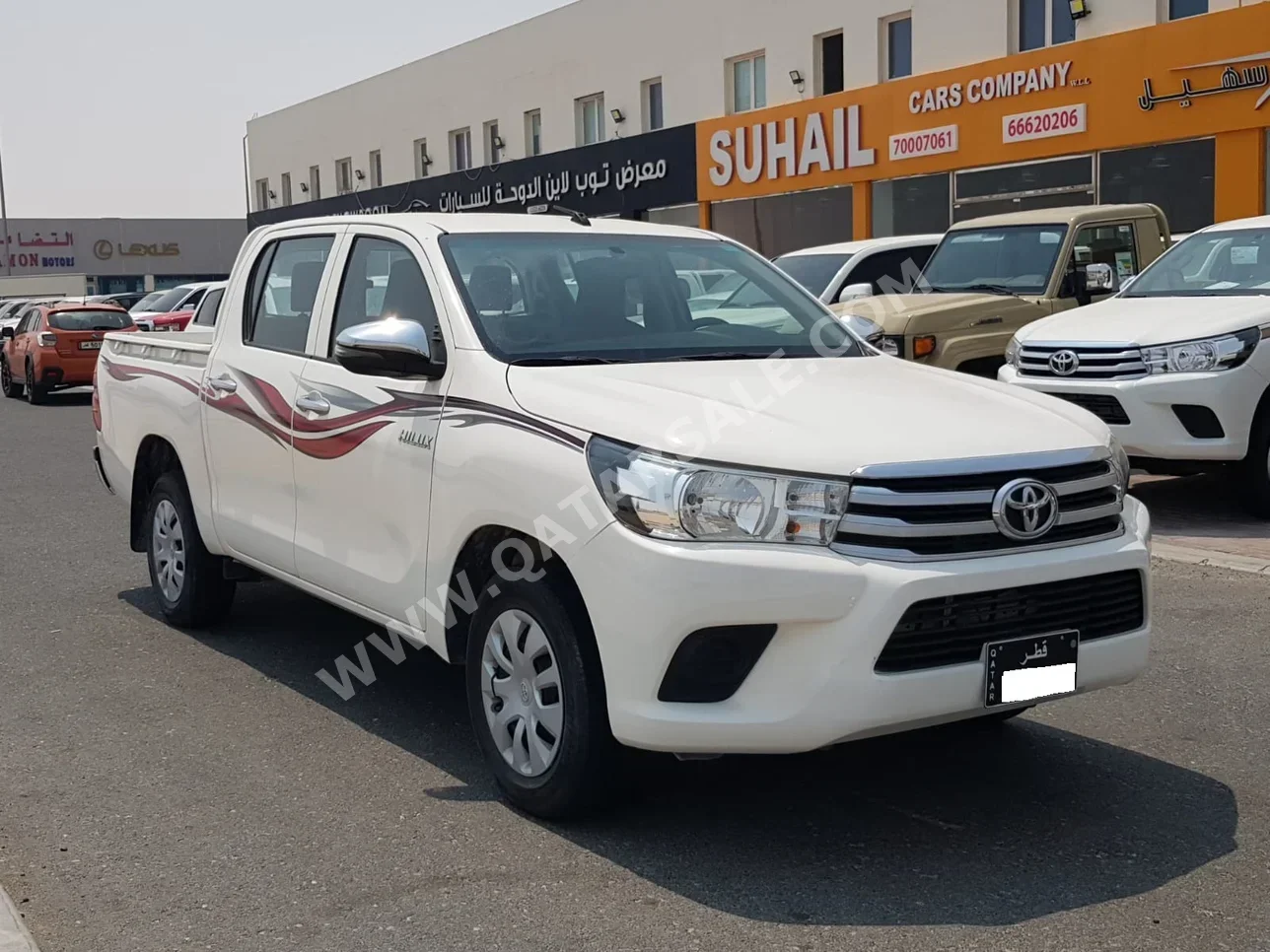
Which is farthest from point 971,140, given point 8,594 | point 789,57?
point 8,594

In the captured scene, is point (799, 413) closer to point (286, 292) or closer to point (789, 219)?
point (286, 292)

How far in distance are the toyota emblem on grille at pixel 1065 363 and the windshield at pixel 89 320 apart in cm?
1839

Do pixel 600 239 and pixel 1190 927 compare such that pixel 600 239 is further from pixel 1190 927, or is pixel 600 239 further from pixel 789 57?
pixel 789 57

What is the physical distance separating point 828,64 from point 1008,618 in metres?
24.9

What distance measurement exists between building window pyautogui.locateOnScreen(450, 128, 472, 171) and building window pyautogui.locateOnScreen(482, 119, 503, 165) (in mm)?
1039

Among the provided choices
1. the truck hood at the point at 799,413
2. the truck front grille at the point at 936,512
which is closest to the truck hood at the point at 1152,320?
the truck hood at the point at 799,413

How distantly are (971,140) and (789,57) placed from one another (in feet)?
18.2

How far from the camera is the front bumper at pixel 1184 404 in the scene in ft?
29.6

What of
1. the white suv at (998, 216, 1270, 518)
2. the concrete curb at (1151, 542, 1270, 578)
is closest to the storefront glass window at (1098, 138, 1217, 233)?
the white suv at (998, 216, 1270, 518)

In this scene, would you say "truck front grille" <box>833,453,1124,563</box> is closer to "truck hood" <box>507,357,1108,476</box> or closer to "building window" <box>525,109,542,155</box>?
"truck hood" <box>507,357,1108,476</box>

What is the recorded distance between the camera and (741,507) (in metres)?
3.98

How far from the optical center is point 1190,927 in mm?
3729

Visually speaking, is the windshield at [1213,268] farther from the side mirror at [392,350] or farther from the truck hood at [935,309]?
the side mirror at [392,350]

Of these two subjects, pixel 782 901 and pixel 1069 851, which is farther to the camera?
pixel 1069 851
